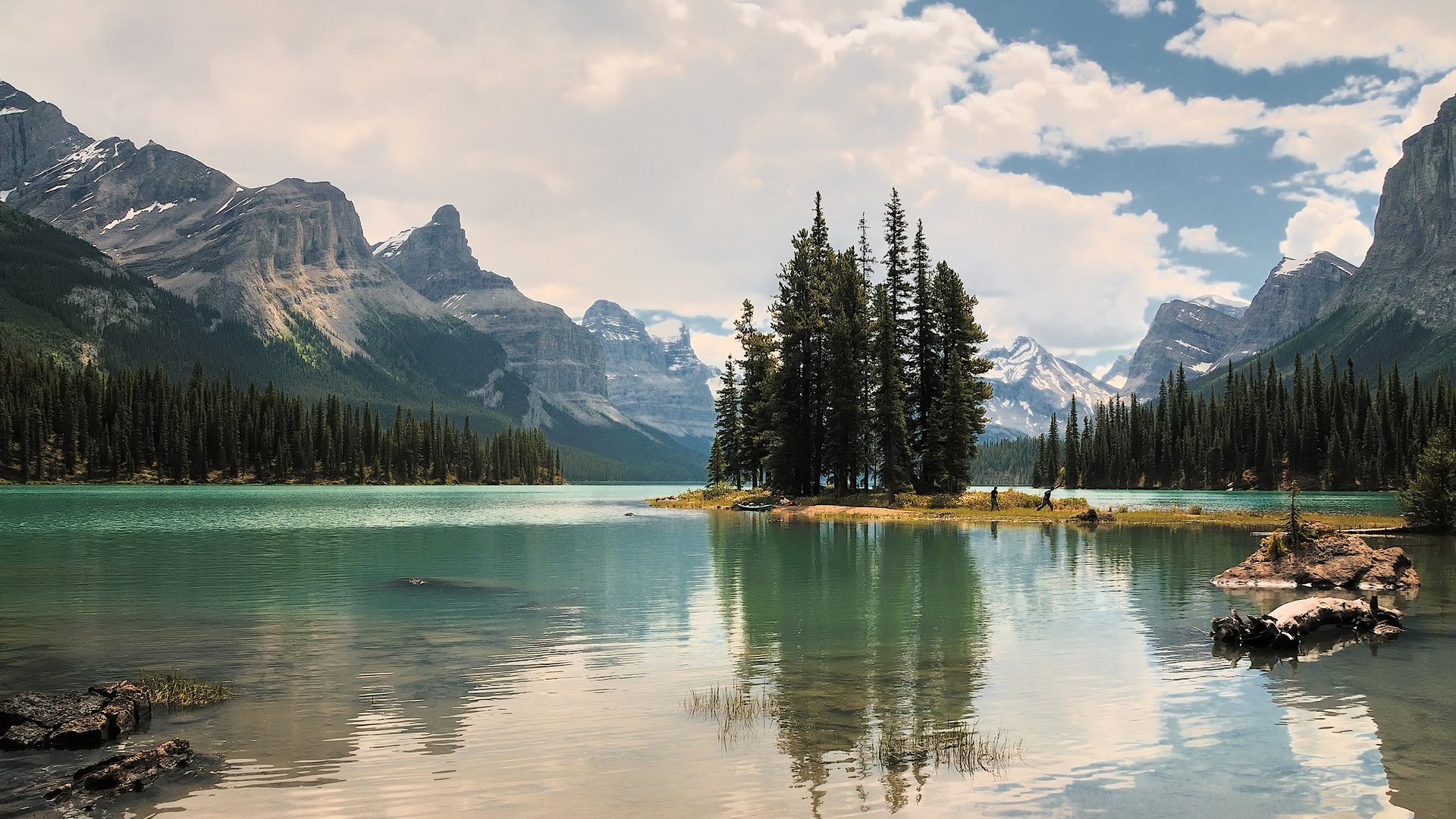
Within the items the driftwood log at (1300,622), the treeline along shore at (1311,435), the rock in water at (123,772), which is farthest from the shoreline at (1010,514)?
the treeline along shore at (1311,435)

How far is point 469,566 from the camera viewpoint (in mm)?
39312

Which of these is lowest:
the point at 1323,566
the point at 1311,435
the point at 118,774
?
the point at 1323,566

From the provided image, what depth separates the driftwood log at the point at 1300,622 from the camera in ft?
67.8

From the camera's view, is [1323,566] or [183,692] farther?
[1323,566]

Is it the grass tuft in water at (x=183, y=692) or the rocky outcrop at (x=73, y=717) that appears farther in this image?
the grass tuft in water at (x=183, y=692)

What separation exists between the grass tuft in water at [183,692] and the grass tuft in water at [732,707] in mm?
8208

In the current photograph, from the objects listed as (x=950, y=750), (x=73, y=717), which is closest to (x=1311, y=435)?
(x=950, y=750)

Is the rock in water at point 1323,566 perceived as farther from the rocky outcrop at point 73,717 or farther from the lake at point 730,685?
the rocky outcrop at point 73,717

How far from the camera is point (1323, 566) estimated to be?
1235 inches

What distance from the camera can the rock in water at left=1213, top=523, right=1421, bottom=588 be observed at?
99.7ft

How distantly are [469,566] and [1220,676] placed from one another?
99.3ft

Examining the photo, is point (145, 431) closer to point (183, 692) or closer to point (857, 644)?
point (183, 692)

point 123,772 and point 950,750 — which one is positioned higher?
point 123,772

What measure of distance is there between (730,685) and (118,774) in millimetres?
9549
